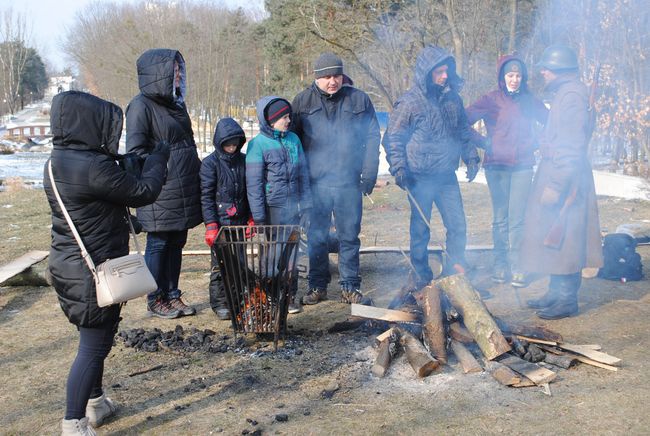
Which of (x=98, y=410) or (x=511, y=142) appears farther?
(x=511, y=142)

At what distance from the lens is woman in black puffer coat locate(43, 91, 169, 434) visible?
2803 millimetres

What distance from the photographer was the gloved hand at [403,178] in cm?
496

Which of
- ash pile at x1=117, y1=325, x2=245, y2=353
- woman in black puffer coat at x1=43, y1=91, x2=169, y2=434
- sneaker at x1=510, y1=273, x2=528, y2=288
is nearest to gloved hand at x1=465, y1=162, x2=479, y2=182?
sneaker at x1=510, y1=273, x2=528, y2=288

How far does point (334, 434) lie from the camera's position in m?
3.03

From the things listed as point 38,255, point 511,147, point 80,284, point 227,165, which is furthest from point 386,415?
point 38,255

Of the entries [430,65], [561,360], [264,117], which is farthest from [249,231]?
[561,360]

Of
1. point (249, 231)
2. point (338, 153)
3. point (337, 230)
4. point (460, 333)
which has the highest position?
point (338, 153)

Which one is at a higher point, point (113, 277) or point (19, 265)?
point (113, 277)

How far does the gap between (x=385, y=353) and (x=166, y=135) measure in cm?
228

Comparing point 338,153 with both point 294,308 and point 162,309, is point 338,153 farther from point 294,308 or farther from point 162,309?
point 162,309

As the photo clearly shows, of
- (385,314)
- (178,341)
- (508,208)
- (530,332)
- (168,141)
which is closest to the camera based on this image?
(530,332)

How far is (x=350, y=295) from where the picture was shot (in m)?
5.17

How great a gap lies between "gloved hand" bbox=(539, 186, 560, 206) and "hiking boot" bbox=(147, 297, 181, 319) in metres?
3.10

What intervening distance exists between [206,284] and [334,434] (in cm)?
313
